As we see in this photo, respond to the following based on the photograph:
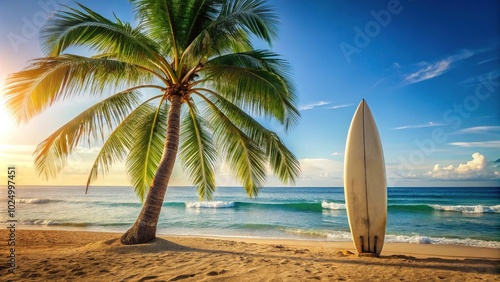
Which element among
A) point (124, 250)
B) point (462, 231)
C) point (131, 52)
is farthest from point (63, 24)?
point (462, 231)

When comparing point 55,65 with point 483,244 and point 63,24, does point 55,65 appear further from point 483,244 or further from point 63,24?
point 483,244

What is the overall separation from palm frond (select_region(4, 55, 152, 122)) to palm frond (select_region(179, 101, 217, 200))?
202cm

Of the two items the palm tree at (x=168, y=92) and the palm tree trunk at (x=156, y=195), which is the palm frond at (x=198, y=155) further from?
the palm tree trunk at (x=156, y=195)

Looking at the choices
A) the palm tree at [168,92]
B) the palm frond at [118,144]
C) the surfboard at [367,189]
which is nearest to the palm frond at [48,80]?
the palm tree at [168,92]

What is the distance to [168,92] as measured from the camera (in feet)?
18.0

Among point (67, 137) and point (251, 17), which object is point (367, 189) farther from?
point (67, 137)

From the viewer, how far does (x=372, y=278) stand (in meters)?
3.56

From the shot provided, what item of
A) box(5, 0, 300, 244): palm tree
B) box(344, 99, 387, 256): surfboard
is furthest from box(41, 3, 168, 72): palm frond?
box(344, 99, 387, 256): surfboard

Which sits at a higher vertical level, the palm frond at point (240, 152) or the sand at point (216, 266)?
the palm frond at point (240, 152)

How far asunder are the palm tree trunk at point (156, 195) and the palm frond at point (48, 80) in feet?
3.88

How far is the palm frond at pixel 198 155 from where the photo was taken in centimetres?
655

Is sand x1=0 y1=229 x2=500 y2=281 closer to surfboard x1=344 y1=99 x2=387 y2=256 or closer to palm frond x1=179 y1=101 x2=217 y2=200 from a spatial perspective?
surfboard x1=344 y1=99 x2=387 y2=256

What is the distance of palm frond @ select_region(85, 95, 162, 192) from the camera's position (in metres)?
5.53

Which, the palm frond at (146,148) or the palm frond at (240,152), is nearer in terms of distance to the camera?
the palm frond at (240,152)
